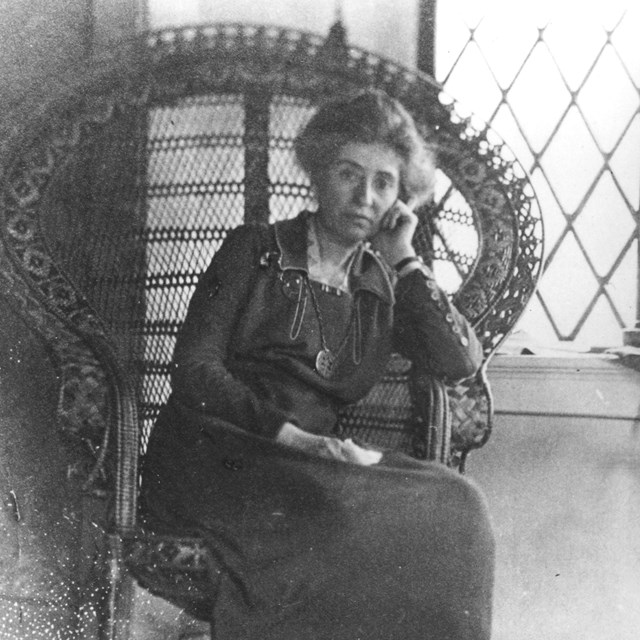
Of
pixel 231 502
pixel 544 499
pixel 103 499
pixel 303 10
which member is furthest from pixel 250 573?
pixel 303 10

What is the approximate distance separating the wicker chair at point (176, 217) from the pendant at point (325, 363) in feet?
0.32

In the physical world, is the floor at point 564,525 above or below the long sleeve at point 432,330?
below

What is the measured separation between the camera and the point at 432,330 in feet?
4.21

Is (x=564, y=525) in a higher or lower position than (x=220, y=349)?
lower

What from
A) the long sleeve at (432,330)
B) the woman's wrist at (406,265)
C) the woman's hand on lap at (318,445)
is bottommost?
the woman's hand on lap at (318,445)

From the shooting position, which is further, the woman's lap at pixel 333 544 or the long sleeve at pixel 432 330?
the long sleeve at pixel 432 330

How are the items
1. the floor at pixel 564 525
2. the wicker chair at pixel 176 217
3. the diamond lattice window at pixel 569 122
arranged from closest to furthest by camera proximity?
1. the wicker chair at pixel 176 217
2. the diamond lattice window at pixel 569 122
3. the floor at pixel 564 525

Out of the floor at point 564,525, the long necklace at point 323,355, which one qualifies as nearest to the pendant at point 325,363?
the long necklace at point 323,355

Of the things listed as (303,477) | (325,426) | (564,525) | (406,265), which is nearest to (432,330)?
(406,265)

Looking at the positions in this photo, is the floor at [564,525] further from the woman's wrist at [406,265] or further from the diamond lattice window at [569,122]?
the woman's wrist at [406,265]

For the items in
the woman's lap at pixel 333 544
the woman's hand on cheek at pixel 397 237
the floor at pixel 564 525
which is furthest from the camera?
the floor at pixel 564 525

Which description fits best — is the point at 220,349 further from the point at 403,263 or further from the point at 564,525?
the point at 564,525

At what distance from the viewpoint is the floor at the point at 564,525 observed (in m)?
1.55

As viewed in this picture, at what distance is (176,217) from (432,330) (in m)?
0.42
